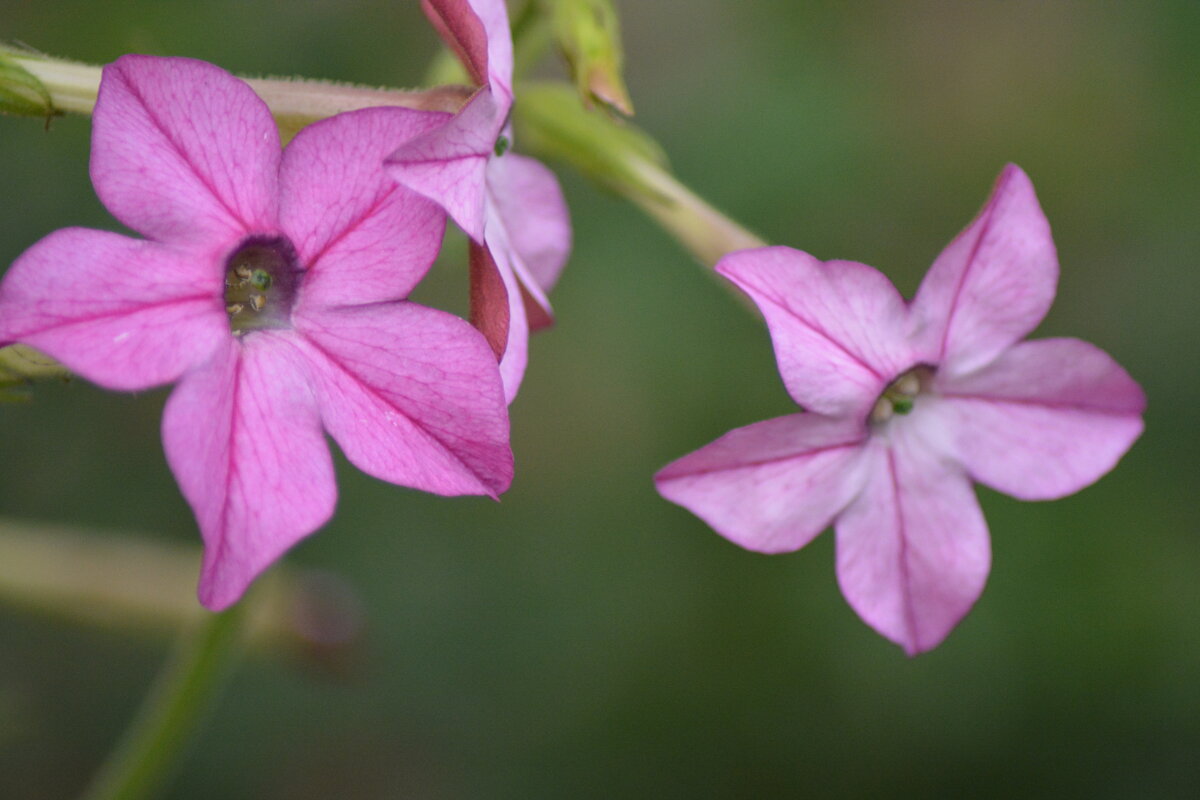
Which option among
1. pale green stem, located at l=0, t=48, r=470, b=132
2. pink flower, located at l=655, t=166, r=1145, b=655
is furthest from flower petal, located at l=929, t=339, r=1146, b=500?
A: pale green stem, located at l=0, t=48, r=470, b=132

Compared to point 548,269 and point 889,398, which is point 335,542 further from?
point 889,398

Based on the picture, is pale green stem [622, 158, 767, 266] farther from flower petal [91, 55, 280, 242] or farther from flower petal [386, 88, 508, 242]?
flower petal [91, 55, 280, 242]

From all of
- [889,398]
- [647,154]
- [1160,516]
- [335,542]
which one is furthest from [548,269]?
[1160,516]

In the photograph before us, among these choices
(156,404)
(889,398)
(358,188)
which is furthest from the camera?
(156,404)

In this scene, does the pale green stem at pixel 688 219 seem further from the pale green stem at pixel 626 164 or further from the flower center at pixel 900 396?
the flower center at pixel 900 396

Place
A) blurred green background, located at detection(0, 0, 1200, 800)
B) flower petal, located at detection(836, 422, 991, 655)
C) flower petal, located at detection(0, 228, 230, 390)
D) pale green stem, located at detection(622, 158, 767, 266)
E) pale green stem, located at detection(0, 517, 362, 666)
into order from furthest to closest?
blurred green background, located at detection(0, 0, 1200, 800), pale green stem, located at detection(0, 517, 362, 666), pale green stem, located at detection(622, 158, 767, 266), flower petal, located at detection(836, 422, 991, 655), flower petal, located at detection(0, 228, 230, 390)

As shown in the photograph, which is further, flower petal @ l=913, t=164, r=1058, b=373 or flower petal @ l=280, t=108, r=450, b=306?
flower petal @ l=913, t=164, r=1058, b=373
